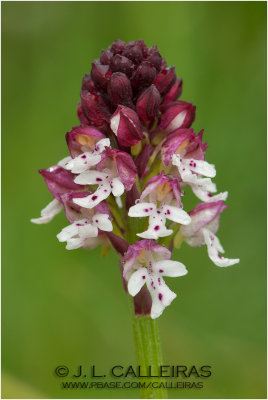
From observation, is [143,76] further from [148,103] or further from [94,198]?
[94,198]

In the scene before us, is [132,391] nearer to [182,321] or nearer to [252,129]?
[182,321]

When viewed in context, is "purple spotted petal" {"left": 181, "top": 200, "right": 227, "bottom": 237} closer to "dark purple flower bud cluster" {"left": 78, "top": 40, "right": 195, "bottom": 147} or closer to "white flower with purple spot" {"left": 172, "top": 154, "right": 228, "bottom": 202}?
"white flower with purple spot" {"left": 172, "top": 154, "right": 228, "bottom": 202}

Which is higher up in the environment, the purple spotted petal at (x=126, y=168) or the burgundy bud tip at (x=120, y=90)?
the burgundy bud tip at (x=120, y=90)

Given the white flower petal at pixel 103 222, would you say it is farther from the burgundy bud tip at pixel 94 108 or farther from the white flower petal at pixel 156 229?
the burgundy bud tip at pixel 94 108

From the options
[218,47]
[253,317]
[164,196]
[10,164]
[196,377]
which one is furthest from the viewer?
[218,47]

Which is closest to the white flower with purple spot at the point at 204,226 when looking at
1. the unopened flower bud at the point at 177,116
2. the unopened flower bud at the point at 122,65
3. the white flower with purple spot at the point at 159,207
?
the white flower with purple spot at the point at 159,207

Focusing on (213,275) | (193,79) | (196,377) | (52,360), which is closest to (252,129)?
(193,79)

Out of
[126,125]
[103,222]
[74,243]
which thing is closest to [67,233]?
[74,243]
